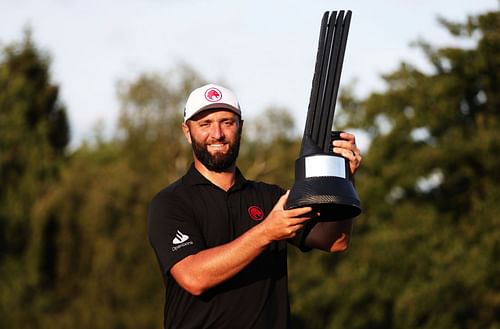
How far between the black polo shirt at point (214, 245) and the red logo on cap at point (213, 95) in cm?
46

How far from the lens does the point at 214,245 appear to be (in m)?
5.34

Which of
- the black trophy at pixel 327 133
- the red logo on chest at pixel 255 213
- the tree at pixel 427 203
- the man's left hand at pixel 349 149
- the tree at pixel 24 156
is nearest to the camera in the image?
the black trophy at pixel 327 133

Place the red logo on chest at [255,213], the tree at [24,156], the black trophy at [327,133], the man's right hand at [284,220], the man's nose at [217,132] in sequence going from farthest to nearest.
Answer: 1. the tree at [24,156]
2. the red logo on chest at [255,213]
3. the man's nose at [217,132]
4. the black trophy at [327,133]
5. the man's right hand at [284,220]

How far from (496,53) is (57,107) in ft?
75.7

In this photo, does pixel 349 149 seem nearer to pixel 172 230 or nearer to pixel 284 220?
pixel 284 220

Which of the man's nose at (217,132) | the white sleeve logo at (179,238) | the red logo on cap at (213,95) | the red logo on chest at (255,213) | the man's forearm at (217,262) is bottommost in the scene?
the man's forearm at (217,262)

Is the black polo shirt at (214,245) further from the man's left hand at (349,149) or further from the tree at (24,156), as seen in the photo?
the tree at (24,156)

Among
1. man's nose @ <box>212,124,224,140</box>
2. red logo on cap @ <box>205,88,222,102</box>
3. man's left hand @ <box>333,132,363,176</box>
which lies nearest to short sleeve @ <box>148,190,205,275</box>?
man's nose @ <box>212,124,224,140</box>

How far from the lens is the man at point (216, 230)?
5.23m

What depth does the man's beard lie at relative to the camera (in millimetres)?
5422

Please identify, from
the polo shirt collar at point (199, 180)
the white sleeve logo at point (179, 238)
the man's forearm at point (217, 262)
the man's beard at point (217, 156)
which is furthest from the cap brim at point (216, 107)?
the man's forearm at point (217, 262)

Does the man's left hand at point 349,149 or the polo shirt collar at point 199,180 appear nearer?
the man's left hand at point 349,149

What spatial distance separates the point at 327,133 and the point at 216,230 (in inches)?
37.2

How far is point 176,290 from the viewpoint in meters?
5.38
